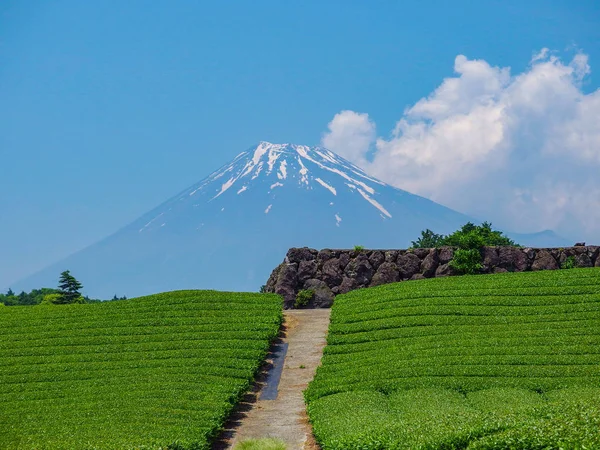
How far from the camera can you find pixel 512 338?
2662 cm

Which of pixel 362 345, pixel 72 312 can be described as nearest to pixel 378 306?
pixel 362 345

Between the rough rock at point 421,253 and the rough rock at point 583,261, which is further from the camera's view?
the rough rock at point 421,253

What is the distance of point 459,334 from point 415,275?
1041 cm

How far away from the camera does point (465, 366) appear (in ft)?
78.2

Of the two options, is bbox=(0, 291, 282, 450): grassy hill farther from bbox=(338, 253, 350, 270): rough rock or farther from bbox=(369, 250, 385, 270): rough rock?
bbox=(369, 250, 385, 270): rough rock

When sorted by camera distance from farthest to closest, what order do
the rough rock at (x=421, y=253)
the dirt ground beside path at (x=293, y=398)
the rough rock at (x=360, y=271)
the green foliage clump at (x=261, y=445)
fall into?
the rough rock at (x=421, y=253)
the rough rock at (x=360, y=271)
the dirt ground beside path at (x=293, y=398)
the green foliage clump at (x=261, y=445)

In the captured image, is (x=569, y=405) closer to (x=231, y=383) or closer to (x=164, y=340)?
(x=231, y=383)

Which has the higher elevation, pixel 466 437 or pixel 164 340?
pixel 164 340

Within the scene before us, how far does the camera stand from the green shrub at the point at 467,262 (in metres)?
37.2

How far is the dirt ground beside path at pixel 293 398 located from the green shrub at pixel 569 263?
13171 mm

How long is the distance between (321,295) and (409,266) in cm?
495

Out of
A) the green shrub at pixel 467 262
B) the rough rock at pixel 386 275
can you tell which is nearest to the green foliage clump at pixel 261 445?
the rough rock at pixel 386 275

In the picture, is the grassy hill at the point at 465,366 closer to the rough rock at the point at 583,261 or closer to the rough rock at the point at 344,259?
the rough rock at the point at 583,261

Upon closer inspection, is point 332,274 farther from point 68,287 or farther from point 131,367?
point 68,287
